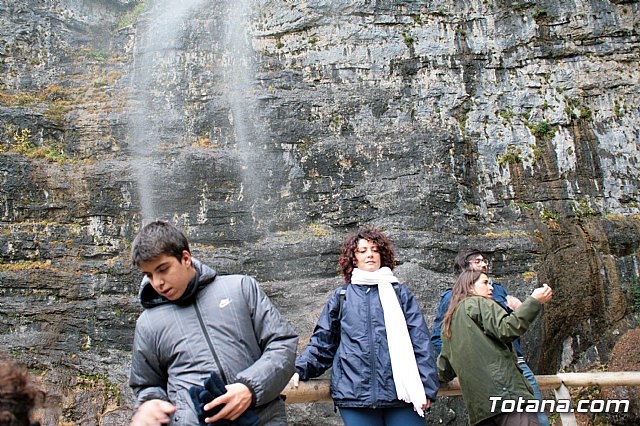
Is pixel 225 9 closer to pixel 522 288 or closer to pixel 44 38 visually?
pixel 44 38

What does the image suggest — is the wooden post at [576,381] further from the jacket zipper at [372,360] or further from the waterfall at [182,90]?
the waterfall at [182,90]

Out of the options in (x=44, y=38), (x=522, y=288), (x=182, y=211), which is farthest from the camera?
(x=44, y=38)

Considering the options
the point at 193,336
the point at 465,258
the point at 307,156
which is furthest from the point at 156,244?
the point at 307,156

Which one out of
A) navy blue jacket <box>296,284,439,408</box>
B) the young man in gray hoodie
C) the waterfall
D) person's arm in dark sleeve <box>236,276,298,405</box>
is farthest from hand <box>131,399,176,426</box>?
the waterfall

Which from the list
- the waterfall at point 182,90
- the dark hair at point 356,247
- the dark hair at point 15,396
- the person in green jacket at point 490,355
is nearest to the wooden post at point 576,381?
the person in green jacket at point 490,355

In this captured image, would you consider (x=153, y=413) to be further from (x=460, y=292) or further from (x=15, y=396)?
(x=460, y=292)

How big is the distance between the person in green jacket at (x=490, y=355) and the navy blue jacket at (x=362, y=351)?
258 millimetres

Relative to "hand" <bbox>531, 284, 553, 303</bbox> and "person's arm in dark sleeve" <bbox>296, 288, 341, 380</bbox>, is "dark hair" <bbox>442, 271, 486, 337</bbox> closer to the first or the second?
"hand" <bbox>531, 284, 553, 303</bbox>

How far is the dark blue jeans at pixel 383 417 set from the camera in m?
3.63

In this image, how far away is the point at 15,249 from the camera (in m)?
9.54

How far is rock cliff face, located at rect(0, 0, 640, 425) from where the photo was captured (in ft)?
30.7

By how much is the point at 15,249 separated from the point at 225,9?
7.13 metres

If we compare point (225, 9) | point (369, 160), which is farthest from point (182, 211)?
point (225, 9)

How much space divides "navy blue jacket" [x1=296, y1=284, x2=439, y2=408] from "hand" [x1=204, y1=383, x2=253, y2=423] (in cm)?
139
